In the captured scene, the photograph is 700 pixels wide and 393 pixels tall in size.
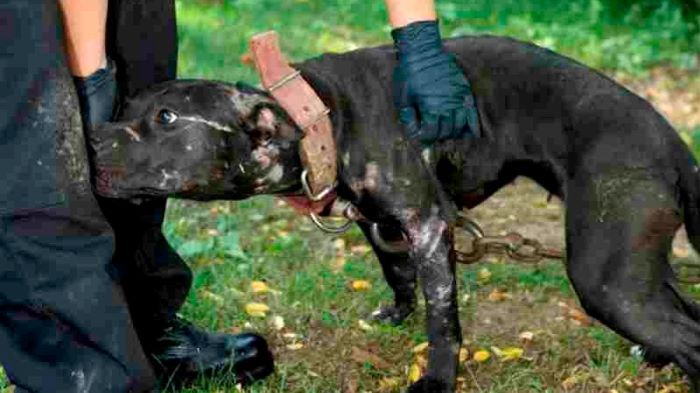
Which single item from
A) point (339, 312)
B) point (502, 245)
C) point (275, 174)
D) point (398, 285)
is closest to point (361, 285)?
point (339, 312)

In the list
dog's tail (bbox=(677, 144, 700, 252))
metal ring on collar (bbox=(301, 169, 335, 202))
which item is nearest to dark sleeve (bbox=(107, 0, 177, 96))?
metal ring on collar (bbox=(301, 169, 335, 202))

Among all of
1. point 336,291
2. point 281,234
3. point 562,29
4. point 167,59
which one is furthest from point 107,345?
point 562,29

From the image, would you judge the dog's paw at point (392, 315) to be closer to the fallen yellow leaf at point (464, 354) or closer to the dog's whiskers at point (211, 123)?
the fallen yellow leaf at point (464, 354)

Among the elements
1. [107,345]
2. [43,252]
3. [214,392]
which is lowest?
[214,392]

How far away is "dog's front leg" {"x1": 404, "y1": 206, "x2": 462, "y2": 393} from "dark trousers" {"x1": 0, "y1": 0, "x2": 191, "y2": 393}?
0.96 meters

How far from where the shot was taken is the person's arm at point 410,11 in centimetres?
347

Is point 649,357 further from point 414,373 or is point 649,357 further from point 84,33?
point 84,33

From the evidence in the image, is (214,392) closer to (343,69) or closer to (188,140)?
(188,140)

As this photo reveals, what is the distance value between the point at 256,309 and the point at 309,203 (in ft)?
2.92

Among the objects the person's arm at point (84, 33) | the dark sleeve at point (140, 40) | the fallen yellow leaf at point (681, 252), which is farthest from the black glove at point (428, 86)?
the fallen yellow leaf at point (681, 252)

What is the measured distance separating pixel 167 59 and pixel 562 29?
7.70 metres

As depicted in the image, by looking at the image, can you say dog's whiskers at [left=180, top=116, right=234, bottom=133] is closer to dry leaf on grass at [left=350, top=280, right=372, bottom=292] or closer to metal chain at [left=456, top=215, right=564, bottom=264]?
metal chain at [left=456, top=215, right=564, bottom=264]

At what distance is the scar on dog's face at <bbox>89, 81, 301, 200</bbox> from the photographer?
314 cm

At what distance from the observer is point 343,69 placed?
367 centimetres
